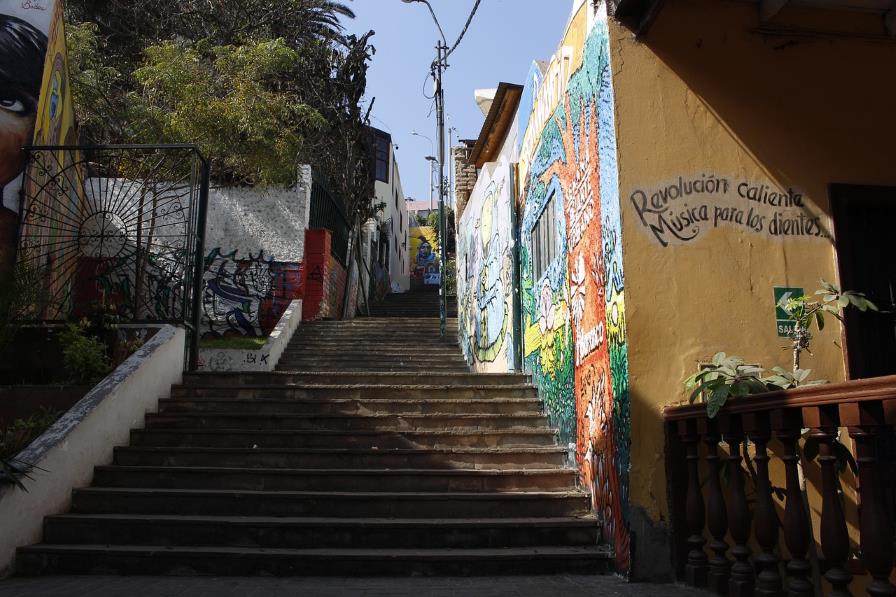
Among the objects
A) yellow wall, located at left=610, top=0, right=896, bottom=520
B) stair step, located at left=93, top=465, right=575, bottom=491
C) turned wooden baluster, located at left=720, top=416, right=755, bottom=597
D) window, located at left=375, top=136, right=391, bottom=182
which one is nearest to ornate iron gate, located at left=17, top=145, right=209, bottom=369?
stair step, located at left=93, top=465, right=575, bottom=491

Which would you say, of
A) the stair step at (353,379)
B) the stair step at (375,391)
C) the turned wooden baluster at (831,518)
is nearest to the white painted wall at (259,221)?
the stair step at (353,379)

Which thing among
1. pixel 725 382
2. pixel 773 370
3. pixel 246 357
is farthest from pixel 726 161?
pixel 246 357

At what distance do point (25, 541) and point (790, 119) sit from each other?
594 centimetres

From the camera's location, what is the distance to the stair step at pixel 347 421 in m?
6.38

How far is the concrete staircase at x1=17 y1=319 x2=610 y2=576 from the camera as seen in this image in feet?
15.0

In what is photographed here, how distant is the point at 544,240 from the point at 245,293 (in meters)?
7.70

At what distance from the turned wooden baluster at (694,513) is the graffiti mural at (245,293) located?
32.0ft

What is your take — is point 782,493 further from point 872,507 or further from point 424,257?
point 424,257

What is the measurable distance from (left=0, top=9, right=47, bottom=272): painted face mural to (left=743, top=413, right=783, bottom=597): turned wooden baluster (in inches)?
330

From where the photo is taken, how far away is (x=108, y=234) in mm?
10484

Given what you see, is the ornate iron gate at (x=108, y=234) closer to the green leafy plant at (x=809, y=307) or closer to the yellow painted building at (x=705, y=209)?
the yellow painted building at (x=705, y=209)

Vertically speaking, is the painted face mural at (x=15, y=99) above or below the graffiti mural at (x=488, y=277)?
above

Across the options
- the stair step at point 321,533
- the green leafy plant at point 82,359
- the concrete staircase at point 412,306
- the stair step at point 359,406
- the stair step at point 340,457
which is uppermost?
the concrete staircase at point 412,306

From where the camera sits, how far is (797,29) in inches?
201
